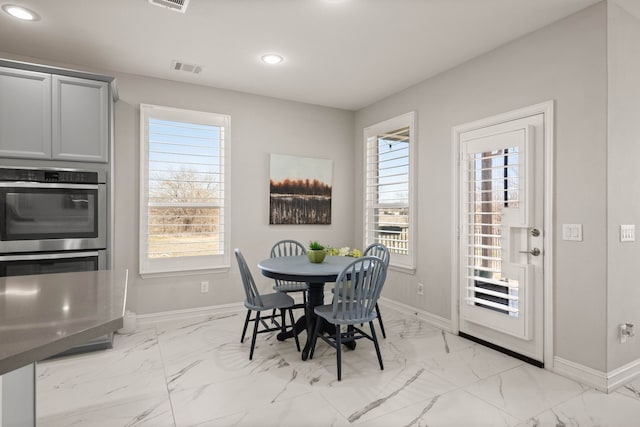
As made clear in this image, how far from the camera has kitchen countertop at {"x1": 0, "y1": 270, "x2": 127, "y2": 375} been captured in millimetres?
778

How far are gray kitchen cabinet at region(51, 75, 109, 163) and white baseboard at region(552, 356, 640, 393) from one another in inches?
160

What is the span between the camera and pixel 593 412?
2.20 m

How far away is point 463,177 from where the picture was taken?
3467 mm

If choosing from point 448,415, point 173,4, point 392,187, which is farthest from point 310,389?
point 173,4

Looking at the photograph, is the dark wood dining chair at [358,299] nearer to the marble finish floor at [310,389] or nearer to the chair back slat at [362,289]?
the chair back slat at [362,289]

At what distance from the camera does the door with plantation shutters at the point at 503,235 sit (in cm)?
285

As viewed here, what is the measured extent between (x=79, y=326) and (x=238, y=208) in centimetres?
352

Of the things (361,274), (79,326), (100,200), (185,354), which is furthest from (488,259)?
(100,200)

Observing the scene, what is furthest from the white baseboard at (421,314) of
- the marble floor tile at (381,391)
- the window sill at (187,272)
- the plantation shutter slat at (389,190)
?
the window sill at (187,272)

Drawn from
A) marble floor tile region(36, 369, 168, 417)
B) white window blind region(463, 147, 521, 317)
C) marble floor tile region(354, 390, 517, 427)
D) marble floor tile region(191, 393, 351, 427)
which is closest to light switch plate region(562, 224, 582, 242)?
white window blind region(463, 147, 521, 317)

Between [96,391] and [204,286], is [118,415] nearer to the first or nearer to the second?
[96,391]

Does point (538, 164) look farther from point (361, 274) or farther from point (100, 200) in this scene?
point (100, 200)

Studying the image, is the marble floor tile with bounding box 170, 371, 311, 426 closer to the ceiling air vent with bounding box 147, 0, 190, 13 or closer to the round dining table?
the round dining table

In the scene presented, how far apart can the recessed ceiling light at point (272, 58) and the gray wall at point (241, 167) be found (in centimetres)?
100
